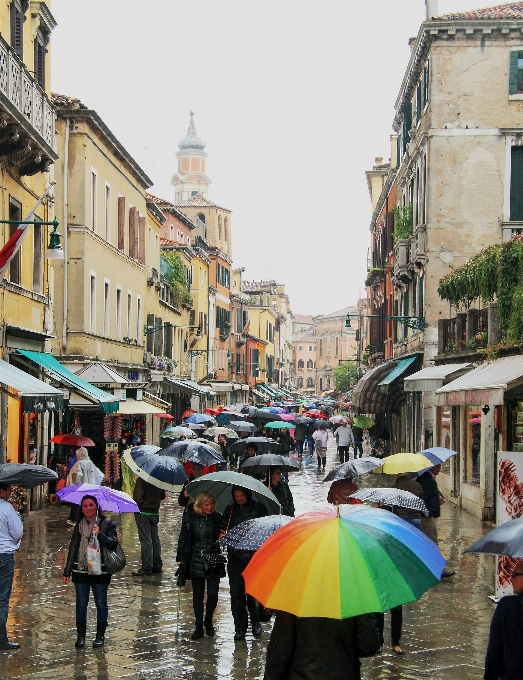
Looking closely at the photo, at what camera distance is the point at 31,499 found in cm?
2066

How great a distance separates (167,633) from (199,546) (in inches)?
41.1

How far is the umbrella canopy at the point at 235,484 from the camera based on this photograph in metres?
9.95

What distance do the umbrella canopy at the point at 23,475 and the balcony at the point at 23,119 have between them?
764 cm

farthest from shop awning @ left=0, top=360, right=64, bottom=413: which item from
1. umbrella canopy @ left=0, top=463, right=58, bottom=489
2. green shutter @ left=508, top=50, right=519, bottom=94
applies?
green shutter @ left=508, top=50, right=519, bottom=94

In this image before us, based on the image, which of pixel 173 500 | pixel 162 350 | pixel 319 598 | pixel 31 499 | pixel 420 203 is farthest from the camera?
pixel 162 350

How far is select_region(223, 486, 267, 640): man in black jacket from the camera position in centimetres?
1002

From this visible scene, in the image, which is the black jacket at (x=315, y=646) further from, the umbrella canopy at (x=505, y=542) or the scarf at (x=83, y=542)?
the scarf at (x=83, y=542)

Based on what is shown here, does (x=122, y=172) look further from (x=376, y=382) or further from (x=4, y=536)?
(x=4, y=536)

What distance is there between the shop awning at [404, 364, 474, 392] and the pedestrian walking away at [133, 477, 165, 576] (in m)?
10.0

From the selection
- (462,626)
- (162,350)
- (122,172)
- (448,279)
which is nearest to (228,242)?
(162,350)

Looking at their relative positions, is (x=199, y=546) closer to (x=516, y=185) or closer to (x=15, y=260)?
(x=15, y=260)

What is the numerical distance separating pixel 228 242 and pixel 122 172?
58.0 metres

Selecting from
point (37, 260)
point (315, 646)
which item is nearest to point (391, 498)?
point (315, 646)

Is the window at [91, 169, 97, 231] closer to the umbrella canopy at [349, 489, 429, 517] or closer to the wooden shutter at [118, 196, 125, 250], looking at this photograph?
the wooden shutter at [118, 196, 125, 250]
